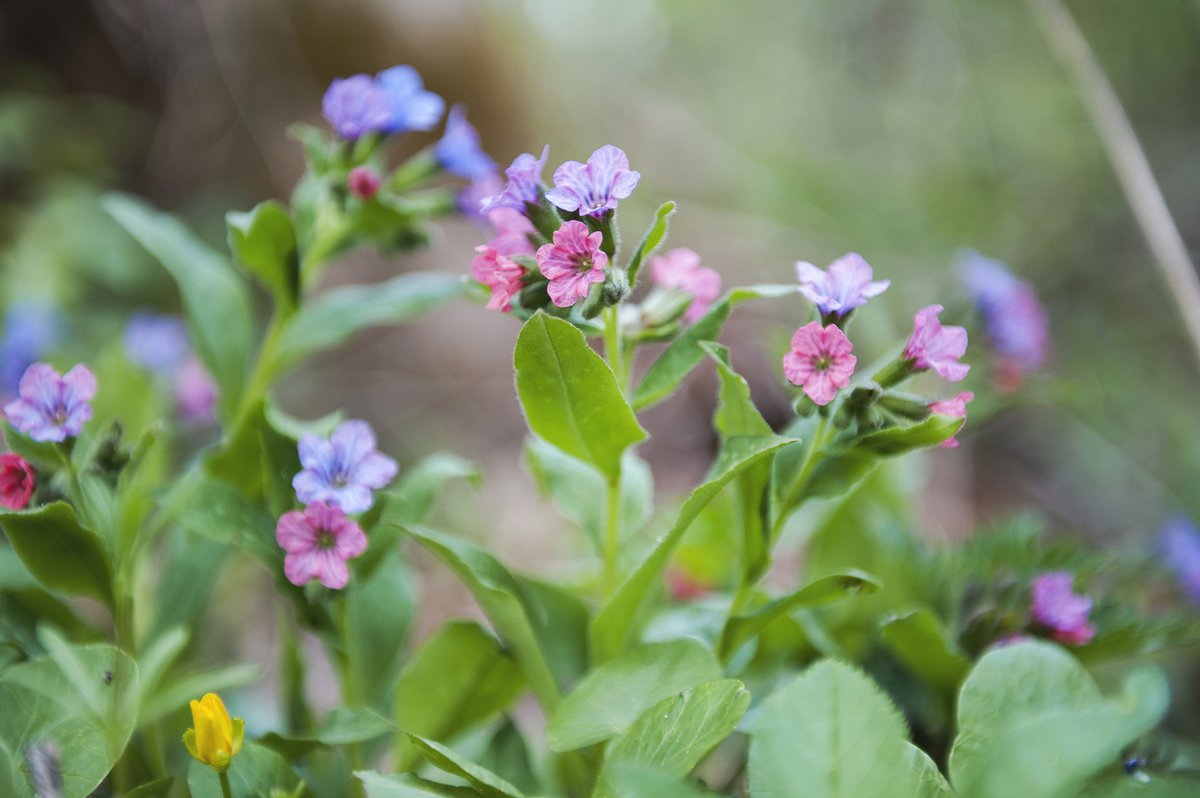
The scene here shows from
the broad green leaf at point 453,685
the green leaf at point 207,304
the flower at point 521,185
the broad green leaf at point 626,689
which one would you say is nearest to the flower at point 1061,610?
the broad green leaf at point 626,689

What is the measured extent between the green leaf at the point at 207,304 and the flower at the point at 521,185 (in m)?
0.39

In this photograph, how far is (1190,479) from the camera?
146 centimetres

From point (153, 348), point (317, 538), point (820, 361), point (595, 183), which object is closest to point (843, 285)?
point (820, 361)

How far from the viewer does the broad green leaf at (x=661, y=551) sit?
658mm

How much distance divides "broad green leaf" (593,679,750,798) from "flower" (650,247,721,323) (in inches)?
12.8

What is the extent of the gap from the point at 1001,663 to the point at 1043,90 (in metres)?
2.19

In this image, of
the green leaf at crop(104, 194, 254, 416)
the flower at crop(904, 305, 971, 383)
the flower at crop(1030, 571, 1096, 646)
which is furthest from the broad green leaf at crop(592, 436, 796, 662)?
the green leaf at crop(104, 194, 254, 416)

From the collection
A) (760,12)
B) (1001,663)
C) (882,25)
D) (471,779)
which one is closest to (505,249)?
(471,779)

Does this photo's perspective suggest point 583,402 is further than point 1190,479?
No

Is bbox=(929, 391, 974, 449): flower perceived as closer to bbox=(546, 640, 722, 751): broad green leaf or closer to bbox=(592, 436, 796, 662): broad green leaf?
bbox=(592, 436, 796, 662): broad green leaf

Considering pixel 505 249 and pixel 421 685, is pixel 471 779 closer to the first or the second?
pixel 421 685

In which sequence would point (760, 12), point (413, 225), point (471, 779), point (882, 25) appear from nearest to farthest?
point (471, 779), point (413, 225), point (882, 25), point (760, 12)

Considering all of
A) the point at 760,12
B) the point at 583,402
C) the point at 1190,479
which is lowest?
the point at 1190,479

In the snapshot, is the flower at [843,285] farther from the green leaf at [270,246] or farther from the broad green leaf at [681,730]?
the green leaf at [270,246]
